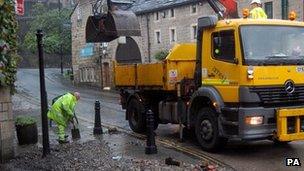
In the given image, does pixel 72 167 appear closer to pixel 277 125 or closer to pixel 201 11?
pixel 277 125

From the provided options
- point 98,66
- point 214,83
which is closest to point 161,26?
point 98,66

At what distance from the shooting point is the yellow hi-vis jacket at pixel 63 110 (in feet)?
44.1

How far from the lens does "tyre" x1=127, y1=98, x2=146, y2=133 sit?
579 inches

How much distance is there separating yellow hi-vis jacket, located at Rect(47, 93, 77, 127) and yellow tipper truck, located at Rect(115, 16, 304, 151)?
10.4ft

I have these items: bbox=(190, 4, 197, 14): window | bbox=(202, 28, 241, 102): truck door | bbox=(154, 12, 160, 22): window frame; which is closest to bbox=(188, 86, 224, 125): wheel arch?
bbox=(202, 28, 241, 102): truck door

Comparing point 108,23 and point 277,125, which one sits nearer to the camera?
point 277,125

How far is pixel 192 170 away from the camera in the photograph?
9.44 meters

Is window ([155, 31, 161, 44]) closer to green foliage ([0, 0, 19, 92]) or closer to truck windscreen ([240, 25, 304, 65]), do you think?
truck windscreen ([240, 25, 304, 65])

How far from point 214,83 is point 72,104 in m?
4.08

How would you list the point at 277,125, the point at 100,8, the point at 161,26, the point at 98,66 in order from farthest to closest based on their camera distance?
1. the point at 98,66
2. the point at 161,26
3. the point at 100,8
4. the point at 277,125

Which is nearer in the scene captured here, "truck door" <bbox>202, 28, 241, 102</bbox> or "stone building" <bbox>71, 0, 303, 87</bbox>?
"truck door" <bbox>202, 28, 241, 102</bbox>

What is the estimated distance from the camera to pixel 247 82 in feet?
33.9

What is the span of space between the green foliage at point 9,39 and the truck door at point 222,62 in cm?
401

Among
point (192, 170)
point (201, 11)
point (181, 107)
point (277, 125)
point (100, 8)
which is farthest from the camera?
point (201, 11)
